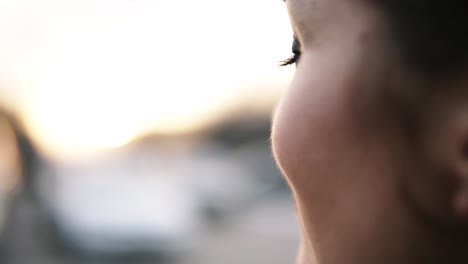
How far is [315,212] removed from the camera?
0.40 m

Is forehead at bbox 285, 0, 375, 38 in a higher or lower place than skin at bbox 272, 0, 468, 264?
higher

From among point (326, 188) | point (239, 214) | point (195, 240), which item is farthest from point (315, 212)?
point (239, 214)

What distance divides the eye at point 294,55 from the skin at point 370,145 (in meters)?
0.03

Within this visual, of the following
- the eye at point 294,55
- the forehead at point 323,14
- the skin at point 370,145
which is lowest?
the skin at point 370,145

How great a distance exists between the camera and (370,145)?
368mm

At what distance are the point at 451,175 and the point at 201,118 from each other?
2.94m

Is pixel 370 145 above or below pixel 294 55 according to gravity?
below

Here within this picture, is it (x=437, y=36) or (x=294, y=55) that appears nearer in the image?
(x=437, y=36)

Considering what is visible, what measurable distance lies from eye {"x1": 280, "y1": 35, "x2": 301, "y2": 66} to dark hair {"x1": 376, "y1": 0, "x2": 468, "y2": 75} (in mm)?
106

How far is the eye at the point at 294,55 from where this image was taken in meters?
0.45

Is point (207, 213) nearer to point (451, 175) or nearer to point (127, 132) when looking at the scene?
point (127, 132)

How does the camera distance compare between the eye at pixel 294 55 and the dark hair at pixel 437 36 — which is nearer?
the dark hair at pixel 437 36

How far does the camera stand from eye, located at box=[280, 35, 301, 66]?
45 cm

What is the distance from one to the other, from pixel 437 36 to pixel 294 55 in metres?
0.14
